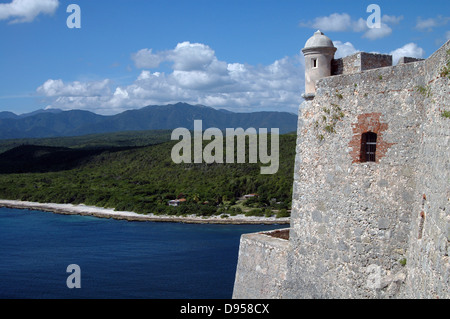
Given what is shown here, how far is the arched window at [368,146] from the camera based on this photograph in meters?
6.52

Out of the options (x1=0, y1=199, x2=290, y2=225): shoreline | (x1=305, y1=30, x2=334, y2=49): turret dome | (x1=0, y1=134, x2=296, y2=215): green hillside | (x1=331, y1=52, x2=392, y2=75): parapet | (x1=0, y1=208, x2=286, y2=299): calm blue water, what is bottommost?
(x1=0, y1=208, x2=286, y2=299): calm blue water

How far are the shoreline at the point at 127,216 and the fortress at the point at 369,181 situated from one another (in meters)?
39.9

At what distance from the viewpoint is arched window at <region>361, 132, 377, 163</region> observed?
6.52 m

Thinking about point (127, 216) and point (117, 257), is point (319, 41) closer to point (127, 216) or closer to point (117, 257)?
point (117, 257)

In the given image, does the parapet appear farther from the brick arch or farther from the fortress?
the brick arch

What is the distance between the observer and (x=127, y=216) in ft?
175

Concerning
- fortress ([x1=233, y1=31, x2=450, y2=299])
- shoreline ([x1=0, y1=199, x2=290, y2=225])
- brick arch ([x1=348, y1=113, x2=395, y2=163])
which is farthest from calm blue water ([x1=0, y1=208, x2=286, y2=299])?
brick arch ([x1=348, y1=113, x2=395, y2=163])

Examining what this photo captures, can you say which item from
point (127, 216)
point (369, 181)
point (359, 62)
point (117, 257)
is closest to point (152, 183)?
point (127, 216)

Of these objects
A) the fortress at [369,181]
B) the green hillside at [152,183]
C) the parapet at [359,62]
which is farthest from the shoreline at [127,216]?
the parapet at [359,62]

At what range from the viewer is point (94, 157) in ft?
281

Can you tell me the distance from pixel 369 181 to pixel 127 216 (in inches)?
1922

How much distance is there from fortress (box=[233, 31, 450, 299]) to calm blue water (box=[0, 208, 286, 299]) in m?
22.2

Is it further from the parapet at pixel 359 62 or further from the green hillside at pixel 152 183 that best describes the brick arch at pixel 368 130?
the green hillside at pixel 152 183
